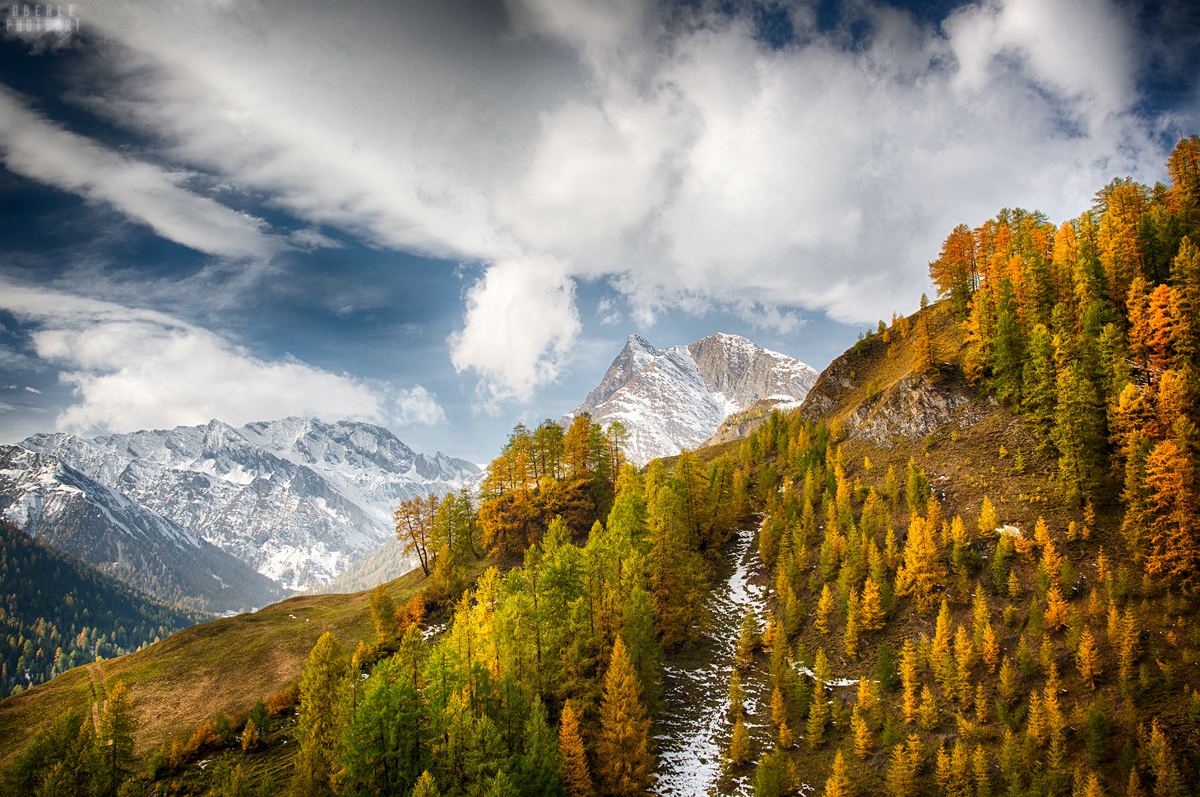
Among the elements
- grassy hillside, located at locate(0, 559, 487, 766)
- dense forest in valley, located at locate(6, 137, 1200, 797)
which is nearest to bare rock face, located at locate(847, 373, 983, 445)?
dense forest in valley, located at locate(6, 137, 1200, 797)

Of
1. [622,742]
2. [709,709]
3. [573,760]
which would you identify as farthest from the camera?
[709,709]

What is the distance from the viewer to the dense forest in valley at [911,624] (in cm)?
2917

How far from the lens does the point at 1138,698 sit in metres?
29.5

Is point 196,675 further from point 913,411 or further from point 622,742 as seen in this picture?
point 913,411

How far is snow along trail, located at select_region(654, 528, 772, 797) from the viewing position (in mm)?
35750

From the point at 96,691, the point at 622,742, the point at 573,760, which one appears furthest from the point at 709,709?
the point at 96,691

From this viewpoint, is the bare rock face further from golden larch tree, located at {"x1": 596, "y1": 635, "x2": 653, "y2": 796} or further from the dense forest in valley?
golden larch tree, located at {"x1": 596, "y1": 635, "x2": 653, "y2": 796}

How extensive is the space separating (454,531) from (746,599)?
42567 millimetres

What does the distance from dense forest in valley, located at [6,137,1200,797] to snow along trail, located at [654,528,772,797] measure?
110 cm

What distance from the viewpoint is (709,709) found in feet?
141

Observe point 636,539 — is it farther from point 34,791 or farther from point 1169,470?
point 34,791

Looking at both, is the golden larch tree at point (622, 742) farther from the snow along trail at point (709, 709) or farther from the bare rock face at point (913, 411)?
the bare rock face at point (913, 411)

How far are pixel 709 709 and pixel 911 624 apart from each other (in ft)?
63.0

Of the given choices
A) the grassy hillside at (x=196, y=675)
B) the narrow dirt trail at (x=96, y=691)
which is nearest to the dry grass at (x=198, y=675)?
the grassy hillside at (x=196, y=675)
